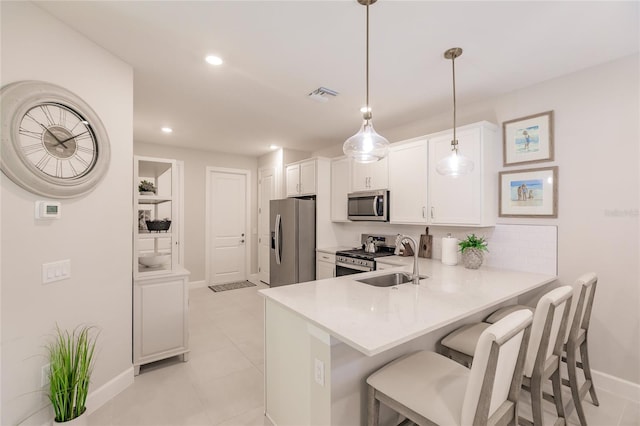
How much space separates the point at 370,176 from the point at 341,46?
1962mm

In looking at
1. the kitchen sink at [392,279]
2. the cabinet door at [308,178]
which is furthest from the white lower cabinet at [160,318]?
the cabinet door at [308,178]

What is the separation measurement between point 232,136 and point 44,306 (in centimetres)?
326

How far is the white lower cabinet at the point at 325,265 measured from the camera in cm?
397

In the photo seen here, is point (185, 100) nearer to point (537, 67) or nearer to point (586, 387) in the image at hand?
point (537, 67)

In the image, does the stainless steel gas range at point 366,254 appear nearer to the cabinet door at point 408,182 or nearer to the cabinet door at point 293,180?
the cabinet door at point 408,182

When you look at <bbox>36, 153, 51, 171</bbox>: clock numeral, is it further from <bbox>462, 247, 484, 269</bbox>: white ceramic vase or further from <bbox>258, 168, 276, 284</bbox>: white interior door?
<bbox>258, 168, 276, 284</bbox>: white interior door

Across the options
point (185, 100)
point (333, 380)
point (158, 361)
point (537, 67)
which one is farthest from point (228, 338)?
point (537, 67)

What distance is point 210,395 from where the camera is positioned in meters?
2.23

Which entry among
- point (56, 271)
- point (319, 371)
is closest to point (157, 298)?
point (56, 271)

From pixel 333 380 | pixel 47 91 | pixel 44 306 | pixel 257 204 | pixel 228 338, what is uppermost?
pixel 47 91

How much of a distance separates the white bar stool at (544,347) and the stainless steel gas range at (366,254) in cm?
164

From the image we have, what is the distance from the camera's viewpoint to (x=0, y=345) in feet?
5.00

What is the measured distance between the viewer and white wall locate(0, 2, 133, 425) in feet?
5.19

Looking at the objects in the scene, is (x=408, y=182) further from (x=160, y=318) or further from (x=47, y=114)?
(x=47, y=114)
